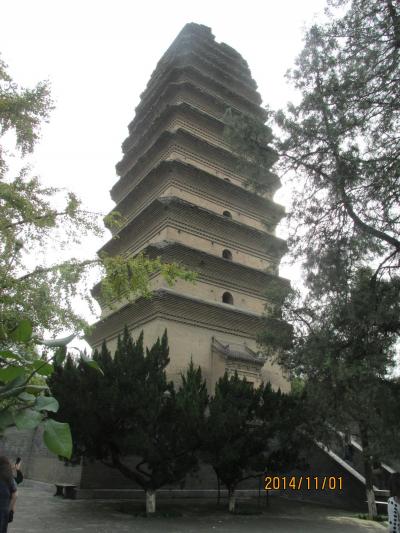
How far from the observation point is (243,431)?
10562 mm

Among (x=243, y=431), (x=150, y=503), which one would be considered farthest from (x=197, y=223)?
(x=150, y=503)

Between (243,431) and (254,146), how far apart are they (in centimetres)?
620

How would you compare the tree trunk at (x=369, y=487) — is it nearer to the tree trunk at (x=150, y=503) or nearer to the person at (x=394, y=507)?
the tree trunk at (x=150, y=503)

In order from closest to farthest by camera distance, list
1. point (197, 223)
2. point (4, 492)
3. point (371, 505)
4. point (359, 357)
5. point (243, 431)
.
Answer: point (4, 492)
point (359, 357)
point (243, 431)
point (371, 505)
point (197, 223)

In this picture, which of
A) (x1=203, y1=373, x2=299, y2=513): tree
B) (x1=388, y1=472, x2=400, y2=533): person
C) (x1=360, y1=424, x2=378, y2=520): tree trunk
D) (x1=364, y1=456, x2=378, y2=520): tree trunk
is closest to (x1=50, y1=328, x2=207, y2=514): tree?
(x1=203, y1=373, x2=299, y2=513): tree

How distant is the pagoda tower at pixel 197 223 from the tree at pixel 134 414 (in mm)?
3264

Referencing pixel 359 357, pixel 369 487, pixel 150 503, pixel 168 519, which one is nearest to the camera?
pixel 359 357

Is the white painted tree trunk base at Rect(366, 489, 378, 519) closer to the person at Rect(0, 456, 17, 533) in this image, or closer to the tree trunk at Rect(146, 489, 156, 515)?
the tree trunk at Rect(146, 489, 156, 515)

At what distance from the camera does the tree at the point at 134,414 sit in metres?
9.28

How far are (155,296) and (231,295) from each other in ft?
10.4

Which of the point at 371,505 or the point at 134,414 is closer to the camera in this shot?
the point at 134,414

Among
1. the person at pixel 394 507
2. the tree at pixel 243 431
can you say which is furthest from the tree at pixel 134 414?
the person at pixel 394 507

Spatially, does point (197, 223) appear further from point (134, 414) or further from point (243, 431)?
point (134, 414)

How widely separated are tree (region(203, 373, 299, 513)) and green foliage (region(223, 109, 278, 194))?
183 inches
